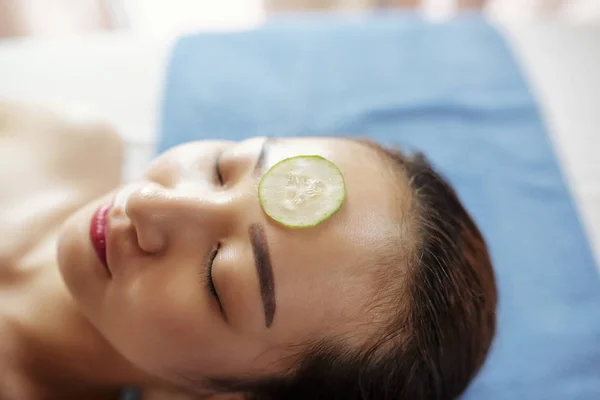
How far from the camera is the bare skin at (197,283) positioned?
818mm

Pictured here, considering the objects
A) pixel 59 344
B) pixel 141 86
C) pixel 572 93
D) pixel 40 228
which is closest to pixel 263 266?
pixel 59 344

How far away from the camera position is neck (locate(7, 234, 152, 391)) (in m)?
1.04

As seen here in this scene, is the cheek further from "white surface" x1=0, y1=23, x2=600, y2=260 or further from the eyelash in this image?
"white surface" x1=0, y1=23, x2=600, y2=260

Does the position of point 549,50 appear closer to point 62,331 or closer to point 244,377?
point 244,377

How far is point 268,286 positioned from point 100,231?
314 mm

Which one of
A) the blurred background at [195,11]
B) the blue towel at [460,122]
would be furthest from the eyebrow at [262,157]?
the blurred background at [195,11]

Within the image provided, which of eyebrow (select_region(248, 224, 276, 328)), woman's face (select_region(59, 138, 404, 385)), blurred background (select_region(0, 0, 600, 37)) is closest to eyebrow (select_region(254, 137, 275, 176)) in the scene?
woman's face (select_region(59, 138, 404, 385))

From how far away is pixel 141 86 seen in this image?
1.54 m

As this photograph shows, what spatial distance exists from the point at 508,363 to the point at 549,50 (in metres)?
0.99

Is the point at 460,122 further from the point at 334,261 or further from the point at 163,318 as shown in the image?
the point at 163,318

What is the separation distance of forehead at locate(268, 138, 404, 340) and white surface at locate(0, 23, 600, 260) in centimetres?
75

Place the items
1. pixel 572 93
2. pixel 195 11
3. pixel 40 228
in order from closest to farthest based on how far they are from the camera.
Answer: pixel 40 228, pixel 572 93, pixel 195 11

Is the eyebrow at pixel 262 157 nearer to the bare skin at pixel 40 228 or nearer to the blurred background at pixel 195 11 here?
the bare skin at pixel 40 228

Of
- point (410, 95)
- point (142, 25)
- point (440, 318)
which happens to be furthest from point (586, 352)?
point (142, 25)
